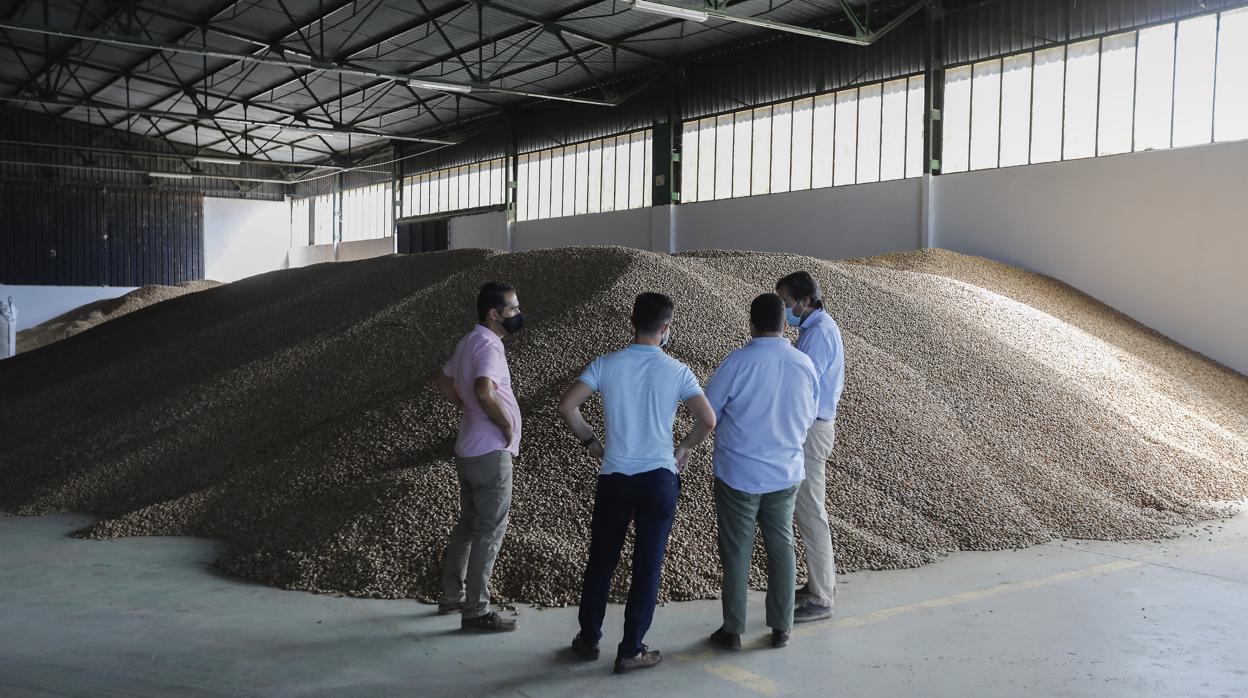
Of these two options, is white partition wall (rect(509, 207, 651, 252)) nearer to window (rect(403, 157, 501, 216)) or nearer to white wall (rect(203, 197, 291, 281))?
window (rect(403, 157, 501, 216))

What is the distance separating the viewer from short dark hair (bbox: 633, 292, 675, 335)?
3.99m

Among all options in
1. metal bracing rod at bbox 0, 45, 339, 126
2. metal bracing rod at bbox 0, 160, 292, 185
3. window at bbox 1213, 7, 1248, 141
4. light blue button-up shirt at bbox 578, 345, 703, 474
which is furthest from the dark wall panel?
light blue button-up shirt at bbox 578, 345, 703, 474

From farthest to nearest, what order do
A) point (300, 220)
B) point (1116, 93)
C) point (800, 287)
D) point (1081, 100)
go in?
point (300, 220) < point (1081, 100) < point (1116, 93) < point (800, 287)

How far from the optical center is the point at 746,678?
4.04 metres

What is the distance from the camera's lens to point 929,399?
814 cm

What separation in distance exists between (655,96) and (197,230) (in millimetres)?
21830

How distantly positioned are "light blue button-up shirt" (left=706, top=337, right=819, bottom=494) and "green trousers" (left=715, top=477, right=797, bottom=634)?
0.07 meters

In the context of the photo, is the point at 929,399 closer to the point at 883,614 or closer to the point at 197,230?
the point at 883,614

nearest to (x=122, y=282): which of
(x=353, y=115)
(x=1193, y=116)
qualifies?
(x=353, y=115)

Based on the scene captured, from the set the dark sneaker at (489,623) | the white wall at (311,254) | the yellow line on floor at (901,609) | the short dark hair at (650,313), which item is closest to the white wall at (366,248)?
→ the white wall at (311,254)

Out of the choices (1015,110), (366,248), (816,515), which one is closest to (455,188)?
(366,248)

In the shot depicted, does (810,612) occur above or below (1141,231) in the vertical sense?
below

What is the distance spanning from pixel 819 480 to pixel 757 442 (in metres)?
0.84

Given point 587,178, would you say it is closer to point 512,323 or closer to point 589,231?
point 589,231
